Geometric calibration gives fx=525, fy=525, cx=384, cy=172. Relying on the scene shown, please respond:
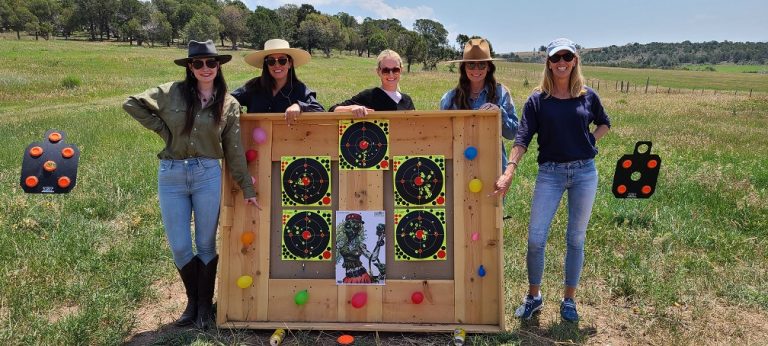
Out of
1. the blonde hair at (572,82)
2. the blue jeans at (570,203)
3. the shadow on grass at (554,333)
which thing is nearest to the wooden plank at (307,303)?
the shadow on grass at (554,333)

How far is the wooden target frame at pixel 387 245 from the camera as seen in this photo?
447 centimetres

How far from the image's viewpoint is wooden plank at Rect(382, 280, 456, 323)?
448 cm

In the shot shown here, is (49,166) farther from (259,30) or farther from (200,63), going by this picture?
(259,30)

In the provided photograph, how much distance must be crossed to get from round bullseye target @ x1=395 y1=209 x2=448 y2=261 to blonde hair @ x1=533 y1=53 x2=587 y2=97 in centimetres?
136

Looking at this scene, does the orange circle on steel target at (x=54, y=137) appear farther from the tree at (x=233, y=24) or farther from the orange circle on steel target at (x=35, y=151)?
the tree at (x=233, y=24)

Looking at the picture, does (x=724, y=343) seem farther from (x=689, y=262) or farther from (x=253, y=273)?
(x=253, y=273)

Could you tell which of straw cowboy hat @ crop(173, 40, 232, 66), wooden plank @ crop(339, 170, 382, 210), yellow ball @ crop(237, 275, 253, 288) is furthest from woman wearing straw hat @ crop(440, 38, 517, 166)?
yellow ball @ crop(237, 275, 253, 288)

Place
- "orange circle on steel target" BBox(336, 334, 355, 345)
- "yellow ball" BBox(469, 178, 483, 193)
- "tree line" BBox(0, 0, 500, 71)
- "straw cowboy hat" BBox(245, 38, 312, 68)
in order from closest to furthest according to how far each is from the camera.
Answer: "orange circle on steel target" BBox(336, 334, 355, 345), "yellow ball" BBox(469, 178, 483, 193), "straw cowboy hat" BBox(245, 38, 312, 68), "tree line" BBox(0, 0, 500, 71)

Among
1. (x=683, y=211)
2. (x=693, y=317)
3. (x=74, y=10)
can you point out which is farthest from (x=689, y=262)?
(x=74, y=10)

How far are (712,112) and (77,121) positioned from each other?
26.0 m

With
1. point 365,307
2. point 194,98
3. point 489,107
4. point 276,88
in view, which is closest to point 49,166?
point 194,98

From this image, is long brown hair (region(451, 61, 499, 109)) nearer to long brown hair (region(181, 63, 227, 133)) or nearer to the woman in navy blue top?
the woman in navy blue top

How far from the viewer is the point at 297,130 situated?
4.60 m

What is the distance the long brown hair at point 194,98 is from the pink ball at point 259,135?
42cm
